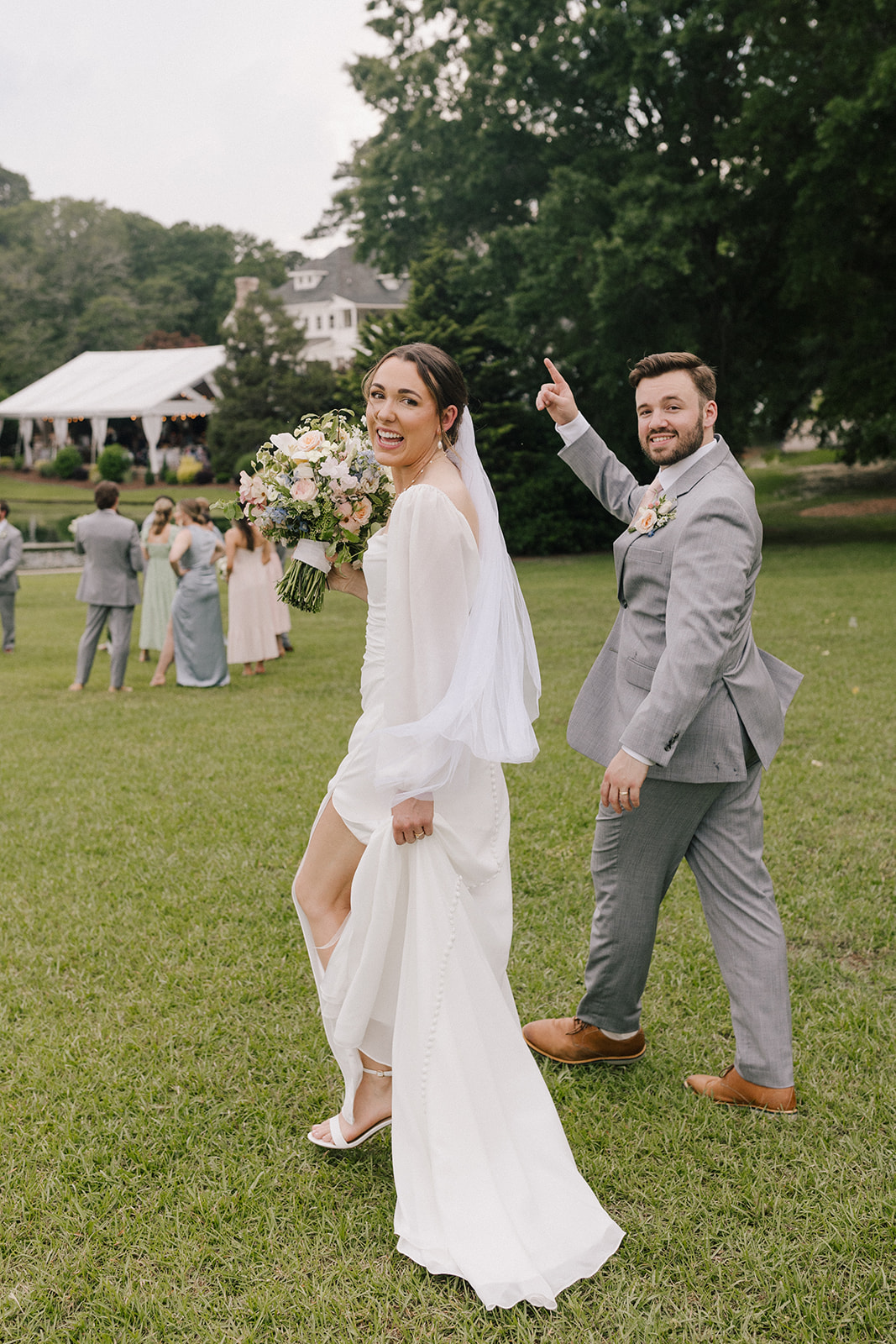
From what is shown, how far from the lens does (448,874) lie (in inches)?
120

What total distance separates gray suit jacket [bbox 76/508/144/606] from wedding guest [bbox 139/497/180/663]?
1524 millimetres

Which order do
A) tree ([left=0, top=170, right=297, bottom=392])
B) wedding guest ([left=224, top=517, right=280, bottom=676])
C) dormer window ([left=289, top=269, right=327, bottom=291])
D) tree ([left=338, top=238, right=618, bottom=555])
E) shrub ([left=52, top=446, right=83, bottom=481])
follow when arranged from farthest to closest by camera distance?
dormer window ([left=289, top=269, right=327, bottom=291]) < tree ([left=0, top=170, right=297, bottom=392]) < shrub ([left=52, top=446, right=83, bottom=481]) < tree ([left=338, top=238, right=618, bottom=555]) < wedding guest ([left=224, top=517, right=280, bottom=676])

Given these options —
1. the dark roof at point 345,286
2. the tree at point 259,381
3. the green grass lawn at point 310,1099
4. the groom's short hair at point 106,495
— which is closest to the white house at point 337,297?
the dark roof at point 345,286

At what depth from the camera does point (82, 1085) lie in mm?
3844

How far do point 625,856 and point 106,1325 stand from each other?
1.96m

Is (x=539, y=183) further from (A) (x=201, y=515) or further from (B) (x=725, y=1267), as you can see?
(B) (x=725, y=1267)

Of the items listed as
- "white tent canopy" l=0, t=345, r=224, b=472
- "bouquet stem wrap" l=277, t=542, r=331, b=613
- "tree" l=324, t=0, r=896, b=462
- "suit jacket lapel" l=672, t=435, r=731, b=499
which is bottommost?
"bouquet stem wrap" l=277, t=542, r=331, b=613

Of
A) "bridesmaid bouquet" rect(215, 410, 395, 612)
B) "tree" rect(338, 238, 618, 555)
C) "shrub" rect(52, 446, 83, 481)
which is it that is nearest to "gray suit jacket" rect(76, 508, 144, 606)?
"bridesmaid bouquet" rect(215, 410, 395, 612)

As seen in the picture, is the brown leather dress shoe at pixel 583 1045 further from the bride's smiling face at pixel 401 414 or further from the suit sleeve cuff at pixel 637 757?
the bride's smiling face at pixel 401 414

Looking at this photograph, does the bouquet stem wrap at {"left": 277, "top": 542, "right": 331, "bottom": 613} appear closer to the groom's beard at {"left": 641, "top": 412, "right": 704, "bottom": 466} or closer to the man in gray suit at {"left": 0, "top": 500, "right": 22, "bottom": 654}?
the groom's beard at {"left": 641, "top": 412, "right": 704, "bottom": 466}

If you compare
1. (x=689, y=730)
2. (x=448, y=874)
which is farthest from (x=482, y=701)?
(x=689, y=730)

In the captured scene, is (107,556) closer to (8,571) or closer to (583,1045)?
(8,571)

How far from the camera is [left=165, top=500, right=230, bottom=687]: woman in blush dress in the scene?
12258 millimetres

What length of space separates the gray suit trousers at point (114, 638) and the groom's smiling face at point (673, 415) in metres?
9.41
